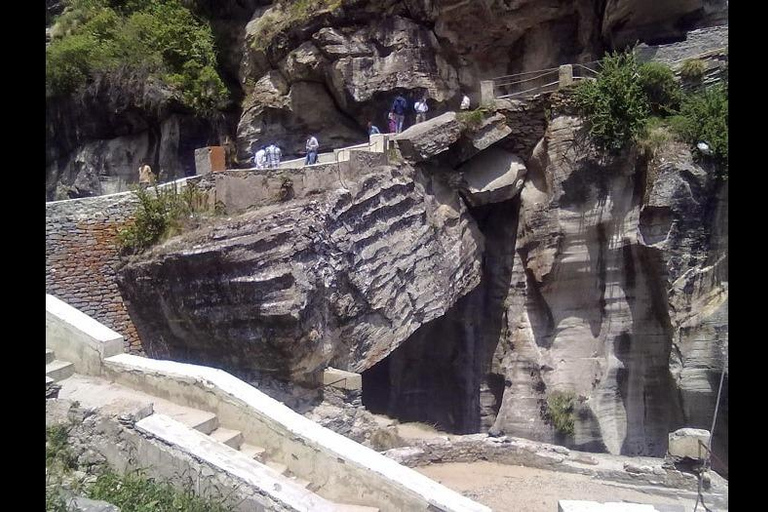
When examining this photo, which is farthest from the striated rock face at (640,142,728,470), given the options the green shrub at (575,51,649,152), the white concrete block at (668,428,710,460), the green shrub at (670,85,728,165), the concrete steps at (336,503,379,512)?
the concrete steps at (336,503,379,512)

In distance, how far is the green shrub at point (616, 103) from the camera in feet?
41.3

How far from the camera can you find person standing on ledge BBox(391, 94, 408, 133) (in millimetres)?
14836

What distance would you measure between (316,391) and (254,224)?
9.95ft

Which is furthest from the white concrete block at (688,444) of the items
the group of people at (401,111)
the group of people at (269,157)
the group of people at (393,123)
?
the group of people at (269,157)

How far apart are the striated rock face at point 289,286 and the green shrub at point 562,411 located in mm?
4073

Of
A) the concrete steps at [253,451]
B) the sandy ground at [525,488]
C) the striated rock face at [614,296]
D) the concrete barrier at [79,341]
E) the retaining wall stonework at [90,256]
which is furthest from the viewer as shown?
the striated rock face at [614,296]

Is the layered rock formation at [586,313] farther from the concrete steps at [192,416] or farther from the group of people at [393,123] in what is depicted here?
the concrete steps at [192,416]

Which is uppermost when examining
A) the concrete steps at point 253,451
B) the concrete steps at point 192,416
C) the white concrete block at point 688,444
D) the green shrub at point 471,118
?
the green shrub at point 471,118

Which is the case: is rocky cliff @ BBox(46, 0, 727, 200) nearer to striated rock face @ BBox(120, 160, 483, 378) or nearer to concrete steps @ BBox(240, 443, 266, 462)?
striated rock face @ BBox(120, 160, 483, 378)

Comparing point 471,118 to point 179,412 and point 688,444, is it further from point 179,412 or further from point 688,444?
point 179,412

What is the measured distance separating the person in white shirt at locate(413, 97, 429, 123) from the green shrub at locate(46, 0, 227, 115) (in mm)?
5929

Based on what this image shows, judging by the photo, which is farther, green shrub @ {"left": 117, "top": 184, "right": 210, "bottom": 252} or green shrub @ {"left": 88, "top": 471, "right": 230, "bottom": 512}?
green shrub @ {"left": 117, "top": 184, "right": 210, "bottom": 252}
